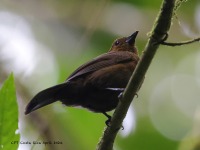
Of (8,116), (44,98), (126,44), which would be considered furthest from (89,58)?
(8,116)

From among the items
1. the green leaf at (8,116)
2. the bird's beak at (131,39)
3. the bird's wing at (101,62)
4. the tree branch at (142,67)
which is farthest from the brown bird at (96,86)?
the green leaf at (8,116)

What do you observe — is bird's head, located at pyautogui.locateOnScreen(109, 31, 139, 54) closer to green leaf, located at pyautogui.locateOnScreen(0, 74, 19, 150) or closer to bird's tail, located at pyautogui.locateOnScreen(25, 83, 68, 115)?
bird's tail, located at pyautogui.locateOnScreen(25, 83, 68, 115)

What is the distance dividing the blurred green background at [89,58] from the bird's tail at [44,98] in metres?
0.13

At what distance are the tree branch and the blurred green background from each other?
1.34 ft

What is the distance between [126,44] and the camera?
194 inches

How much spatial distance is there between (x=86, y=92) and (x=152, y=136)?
1.27m

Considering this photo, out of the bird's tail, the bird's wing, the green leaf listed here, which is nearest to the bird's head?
the bird's wing

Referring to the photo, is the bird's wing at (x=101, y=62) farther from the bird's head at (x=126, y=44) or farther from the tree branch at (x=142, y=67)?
the tree branch at (x=142, y=67)

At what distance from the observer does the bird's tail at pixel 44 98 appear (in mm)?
3468

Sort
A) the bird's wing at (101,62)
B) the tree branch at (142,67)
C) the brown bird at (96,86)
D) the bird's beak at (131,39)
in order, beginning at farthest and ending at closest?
the bird's beak at (131,39)
the bird's wing at (101,62)
the brown bird at (96,86)
the tree branch at (142,67)

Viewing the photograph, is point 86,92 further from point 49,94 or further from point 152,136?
point 152,136

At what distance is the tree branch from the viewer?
248 centimetres

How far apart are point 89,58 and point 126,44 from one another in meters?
0.51

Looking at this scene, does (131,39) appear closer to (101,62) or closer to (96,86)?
(101,62)
